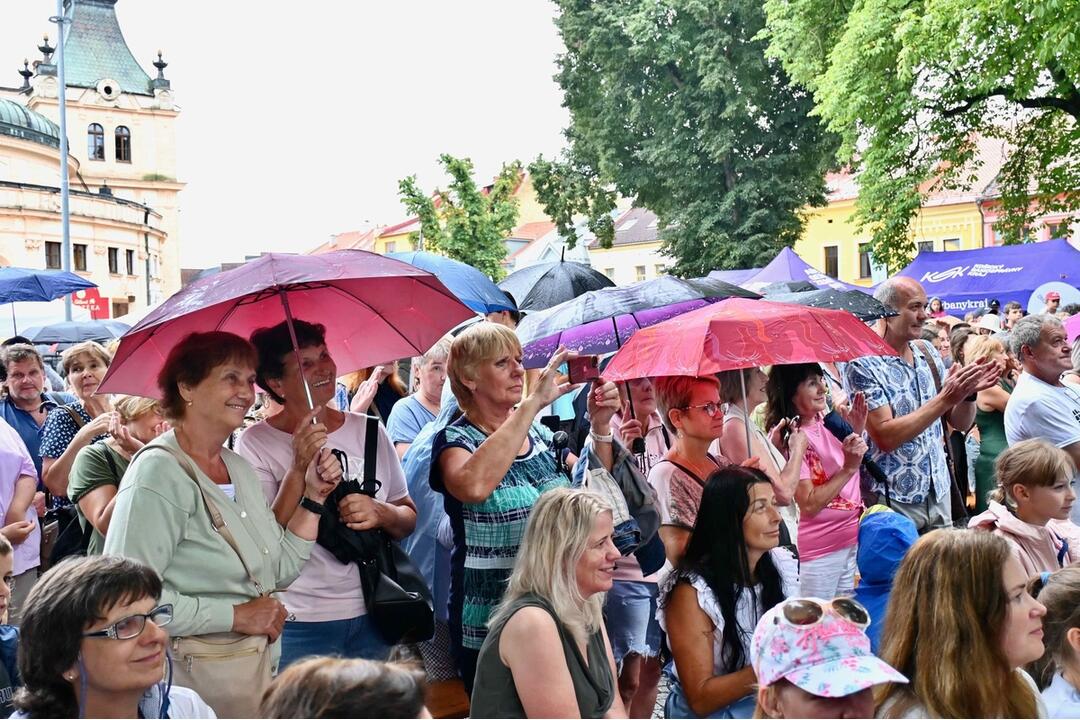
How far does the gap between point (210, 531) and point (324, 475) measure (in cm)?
48

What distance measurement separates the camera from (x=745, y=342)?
4.82 m

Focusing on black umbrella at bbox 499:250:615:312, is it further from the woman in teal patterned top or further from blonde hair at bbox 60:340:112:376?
the woman in teal patterned top

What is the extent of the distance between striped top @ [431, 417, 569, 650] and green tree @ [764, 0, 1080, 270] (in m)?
15.5

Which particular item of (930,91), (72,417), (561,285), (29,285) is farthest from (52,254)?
(72,417)

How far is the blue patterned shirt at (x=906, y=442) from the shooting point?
5.78m

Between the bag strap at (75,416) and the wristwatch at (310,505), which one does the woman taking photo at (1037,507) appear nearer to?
the wristwatch at (310,505)

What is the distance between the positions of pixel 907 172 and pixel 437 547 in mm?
19663

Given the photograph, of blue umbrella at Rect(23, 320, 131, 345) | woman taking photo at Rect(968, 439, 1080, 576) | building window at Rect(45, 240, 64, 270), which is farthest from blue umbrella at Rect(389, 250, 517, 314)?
building window at Rect(45, 240, 64, 270)

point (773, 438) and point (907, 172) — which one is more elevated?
point (907, 172)

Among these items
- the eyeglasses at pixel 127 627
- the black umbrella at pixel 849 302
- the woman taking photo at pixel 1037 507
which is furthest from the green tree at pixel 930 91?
the eyeglasses at pixel 127 627

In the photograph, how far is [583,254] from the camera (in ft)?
140

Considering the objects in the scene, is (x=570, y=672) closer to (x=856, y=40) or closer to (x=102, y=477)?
(x=102, y=477)

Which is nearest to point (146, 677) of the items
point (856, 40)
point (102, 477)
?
point (102, 477)

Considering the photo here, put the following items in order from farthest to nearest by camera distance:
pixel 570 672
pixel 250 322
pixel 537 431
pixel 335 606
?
1. pixel 537 431
2. pixel 250 322
3. pixel 335 606
4. pixel 570 672
